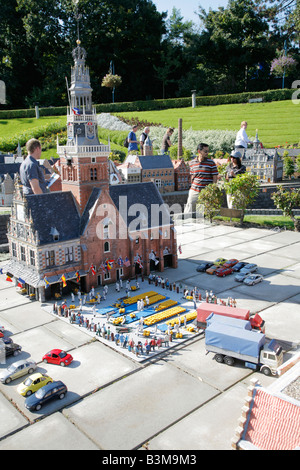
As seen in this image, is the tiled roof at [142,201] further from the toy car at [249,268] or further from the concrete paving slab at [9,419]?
the concrete paving slab at [9,419]

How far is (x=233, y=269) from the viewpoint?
45.3m

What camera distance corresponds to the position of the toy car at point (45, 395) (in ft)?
76.9

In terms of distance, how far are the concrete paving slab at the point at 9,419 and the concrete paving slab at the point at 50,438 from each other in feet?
1.53

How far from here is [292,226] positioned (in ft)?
206

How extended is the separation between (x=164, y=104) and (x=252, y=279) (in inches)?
4222

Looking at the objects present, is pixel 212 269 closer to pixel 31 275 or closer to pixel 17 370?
pixel 31 275

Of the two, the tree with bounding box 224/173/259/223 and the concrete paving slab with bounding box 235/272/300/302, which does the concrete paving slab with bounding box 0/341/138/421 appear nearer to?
the concrete paving slab with bounding box 235/272/300/302

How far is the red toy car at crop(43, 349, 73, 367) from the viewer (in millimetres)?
28125

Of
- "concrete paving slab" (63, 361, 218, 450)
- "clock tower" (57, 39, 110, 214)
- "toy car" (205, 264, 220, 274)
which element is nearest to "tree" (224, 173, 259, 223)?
"toy car" (205, 264, 220, 274)

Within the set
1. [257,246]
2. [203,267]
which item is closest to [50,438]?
[203,267]

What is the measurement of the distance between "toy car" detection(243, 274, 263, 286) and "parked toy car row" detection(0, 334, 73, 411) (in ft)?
66.4

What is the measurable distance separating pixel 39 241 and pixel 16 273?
4837 millimetres
